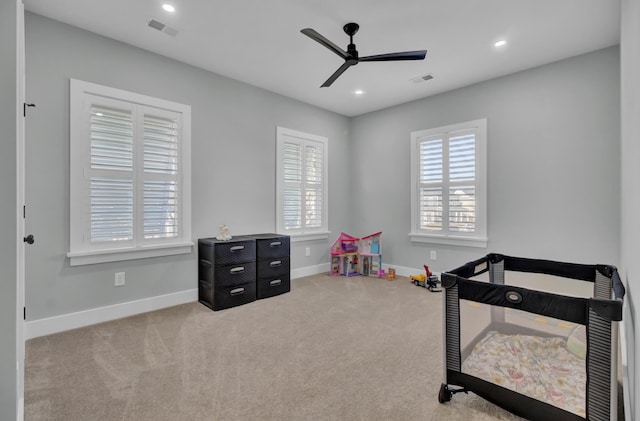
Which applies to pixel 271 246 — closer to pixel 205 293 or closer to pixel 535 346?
pixel 205 293

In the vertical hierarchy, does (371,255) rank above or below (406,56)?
below

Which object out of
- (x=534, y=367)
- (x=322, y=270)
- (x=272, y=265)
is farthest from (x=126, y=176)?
(x=534, y=367)

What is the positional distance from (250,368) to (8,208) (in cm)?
159

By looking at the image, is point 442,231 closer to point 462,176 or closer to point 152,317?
point 462,176

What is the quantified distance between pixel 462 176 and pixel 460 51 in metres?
1.57

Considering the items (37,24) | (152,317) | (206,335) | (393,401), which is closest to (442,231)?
(393,401)

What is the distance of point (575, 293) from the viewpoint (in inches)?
85.9

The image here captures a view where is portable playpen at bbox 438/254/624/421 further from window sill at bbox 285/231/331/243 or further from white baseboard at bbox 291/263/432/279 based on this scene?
window sill at bbox 285/231/331/243

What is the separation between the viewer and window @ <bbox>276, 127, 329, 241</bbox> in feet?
14.5

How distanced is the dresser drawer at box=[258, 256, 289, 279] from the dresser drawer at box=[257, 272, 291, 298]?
55 mm

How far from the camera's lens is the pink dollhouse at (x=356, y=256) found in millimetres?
4770

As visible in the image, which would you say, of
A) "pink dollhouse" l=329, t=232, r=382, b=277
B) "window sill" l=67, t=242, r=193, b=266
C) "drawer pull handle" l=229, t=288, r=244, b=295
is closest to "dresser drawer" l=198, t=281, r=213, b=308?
"drawer pull handle" l=229, t=288, r=244, b=295

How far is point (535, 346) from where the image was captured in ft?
5.51

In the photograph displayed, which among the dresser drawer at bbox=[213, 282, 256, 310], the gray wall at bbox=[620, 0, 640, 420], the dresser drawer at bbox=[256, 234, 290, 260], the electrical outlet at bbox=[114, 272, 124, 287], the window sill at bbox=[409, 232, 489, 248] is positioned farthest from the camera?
the window sill at bbox=[409, 232, 489, 248]
